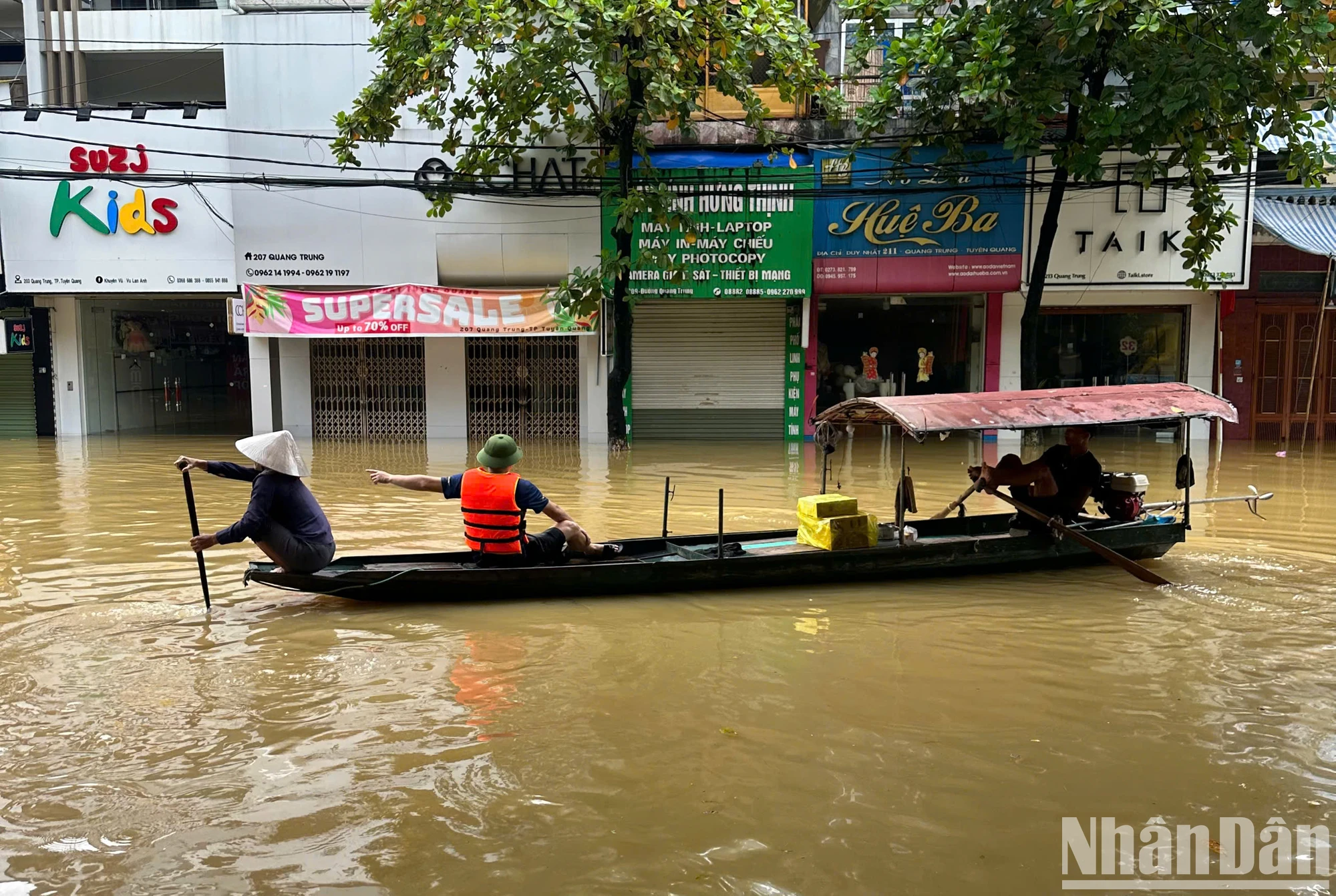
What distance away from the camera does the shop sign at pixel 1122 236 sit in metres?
17.3

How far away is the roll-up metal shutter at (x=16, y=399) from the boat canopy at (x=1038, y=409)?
17.9 m

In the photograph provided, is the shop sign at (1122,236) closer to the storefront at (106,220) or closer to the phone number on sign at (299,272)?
the phone number on sign at (299,272)

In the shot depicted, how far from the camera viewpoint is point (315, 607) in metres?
7.32

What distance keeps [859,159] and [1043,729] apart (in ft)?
46.3

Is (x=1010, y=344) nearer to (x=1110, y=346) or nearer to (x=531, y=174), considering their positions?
(x=1110, y=346)

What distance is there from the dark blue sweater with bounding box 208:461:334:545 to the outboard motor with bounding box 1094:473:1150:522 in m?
6.65

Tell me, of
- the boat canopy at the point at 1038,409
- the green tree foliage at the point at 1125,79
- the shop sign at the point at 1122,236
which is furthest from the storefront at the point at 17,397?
the shop sign at the point at 1122,236

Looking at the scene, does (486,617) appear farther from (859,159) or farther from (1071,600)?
(859,159)

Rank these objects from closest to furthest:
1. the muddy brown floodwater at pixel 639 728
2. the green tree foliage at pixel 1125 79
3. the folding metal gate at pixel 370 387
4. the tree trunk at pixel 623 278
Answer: the muddy brown floodwater at pixel 639 728, the green tree foliage at pixel 1125 79, the tree trunk at pixel 623 278, the folding metal gate at pixel 370 387

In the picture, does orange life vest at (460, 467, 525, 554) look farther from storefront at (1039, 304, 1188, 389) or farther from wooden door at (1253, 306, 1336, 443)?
wooden door at (1253, 306, 1336, 443)

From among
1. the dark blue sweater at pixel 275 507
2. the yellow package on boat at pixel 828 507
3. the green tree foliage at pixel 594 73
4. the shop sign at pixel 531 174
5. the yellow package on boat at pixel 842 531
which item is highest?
the green tree foliage at pixel 594 73

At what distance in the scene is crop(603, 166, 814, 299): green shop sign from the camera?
1764 centimetres

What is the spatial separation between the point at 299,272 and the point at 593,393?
5781mm

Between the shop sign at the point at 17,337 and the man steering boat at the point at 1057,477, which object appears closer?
the man steering boat at the point at 1057,477
